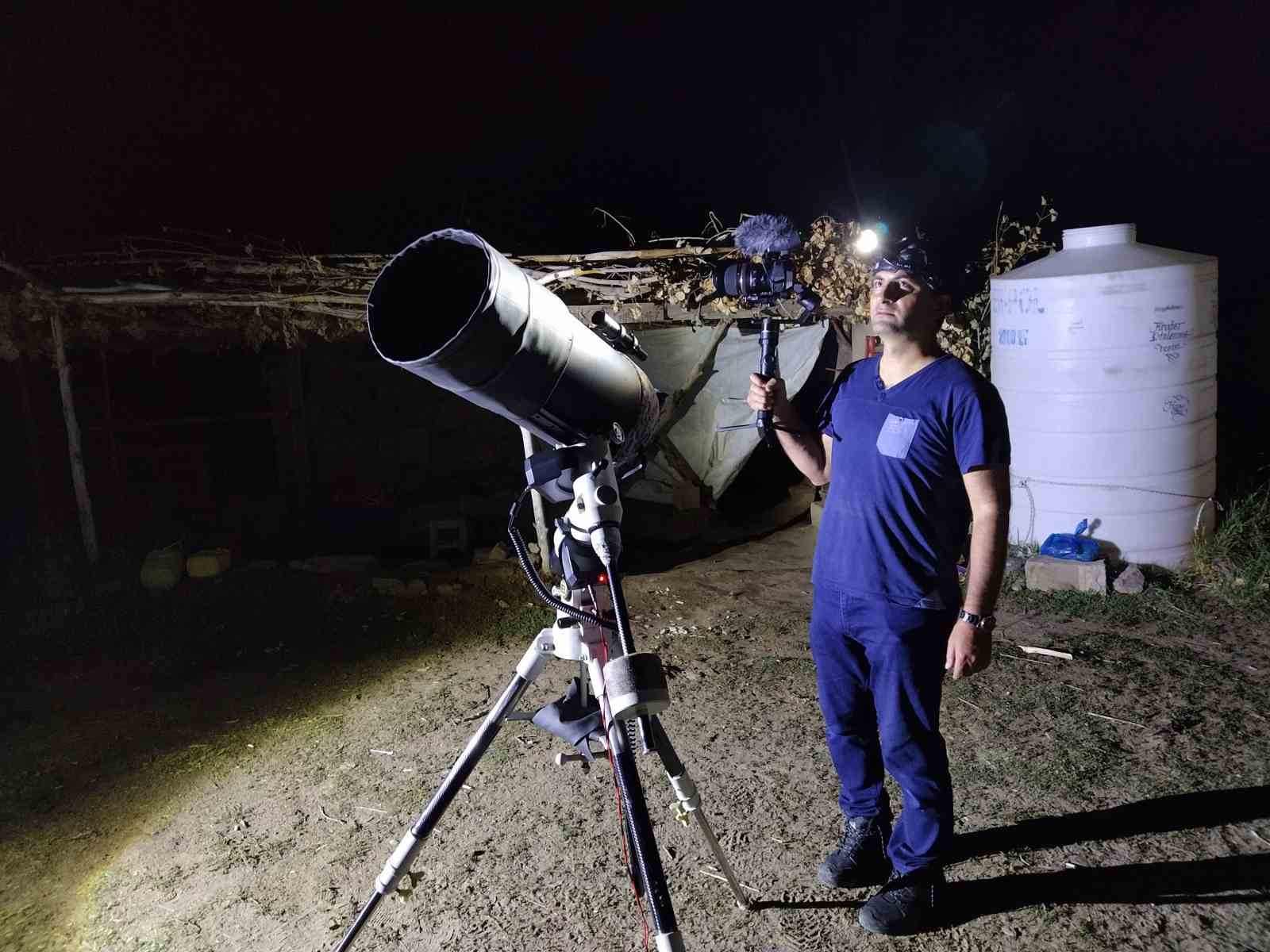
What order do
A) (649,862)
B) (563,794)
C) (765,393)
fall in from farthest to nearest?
(563,794)
(765,393)
(649,862)

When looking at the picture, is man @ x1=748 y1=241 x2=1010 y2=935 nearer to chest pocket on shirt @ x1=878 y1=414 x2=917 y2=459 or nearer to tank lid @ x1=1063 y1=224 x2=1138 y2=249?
chest pocket on shirt @ x1=878 y1=414 x2=917 y2=459

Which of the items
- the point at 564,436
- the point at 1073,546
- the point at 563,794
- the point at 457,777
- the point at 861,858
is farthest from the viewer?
the point at 1073,546

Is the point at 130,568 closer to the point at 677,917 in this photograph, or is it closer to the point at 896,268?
the point at 677,917

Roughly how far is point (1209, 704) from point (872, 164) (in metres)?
11.1

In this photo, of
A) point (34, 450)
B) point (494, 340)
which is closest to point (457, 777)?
point (494, 340)

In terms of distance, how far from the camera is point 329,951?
2672 mm

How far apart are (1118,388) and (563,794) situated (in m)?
4.58

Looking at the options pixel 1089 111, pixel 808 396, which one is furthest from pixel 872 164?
pixel 808 396

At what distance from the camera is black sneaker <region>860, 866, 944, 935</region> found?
2586 millimetres

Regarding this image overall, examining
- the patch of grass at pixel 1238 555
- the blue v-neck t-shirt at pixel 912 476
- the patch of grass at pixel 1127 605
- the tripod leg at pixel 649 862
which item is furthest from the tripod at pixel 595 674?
the patch of grass at pixel 1238 555

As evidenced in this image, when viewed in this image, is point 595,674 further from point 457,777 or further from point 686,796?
point 457,777

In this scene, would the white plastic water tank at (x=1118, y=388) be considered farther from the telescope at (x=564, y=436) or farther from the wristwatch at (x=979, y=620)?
the telescope at (x=564, y=436)

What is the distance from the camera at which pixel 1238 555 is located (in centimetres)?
570

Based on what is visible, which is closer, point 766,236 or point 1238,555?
point 766,236
